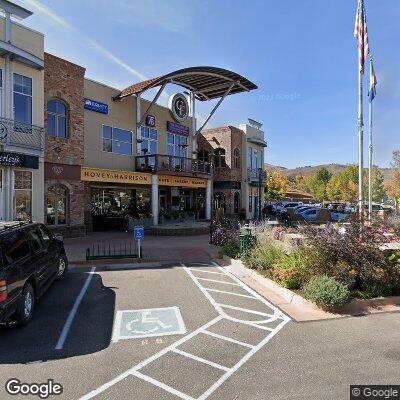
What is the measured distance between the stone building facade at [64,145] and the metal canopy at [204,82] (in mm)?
4264

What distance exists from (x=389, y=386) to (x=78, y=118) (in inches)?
771

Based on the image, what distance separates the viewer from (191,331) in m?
6.46

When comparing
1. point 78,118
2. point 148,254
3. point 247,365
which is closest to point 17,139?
point 78,118

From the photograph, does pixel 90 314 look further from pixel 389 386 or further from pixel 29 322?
pixel 389 386

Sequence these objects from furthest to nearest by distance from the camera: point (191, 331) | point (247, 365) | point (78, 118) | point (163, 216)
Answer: point (163, 216) < point (78, 118) < point (191, 331) < point (247, 365)

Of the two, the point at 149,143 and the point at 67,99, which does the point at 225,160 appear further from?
the point at 67,99

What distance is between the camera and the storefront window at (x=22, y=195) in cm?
1648

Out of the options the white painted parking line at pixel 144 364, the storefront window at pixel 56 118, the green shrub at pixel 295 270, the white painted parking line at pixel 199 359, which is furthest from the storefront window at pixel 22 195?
the white painted parking line at pixel 199 359

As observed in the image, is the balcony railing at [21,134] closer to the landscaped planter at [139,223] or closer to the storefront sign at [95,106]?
the storefront sign at [95,106]

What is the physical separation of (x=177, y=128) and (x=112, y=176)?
9.36 meters

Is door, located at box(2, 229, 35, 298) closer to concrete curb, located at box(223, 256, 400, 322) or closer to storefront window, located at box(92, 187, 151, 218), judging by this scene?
concrete curb, located at box(223, 256, 400, 322)

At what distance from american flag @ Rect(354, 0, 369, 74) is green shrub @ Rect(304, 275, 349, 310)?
28.8 ft

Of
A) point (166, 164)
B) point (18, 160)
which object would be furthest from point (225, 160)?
point (18, 160)

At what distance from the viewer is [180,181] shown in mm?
27062
